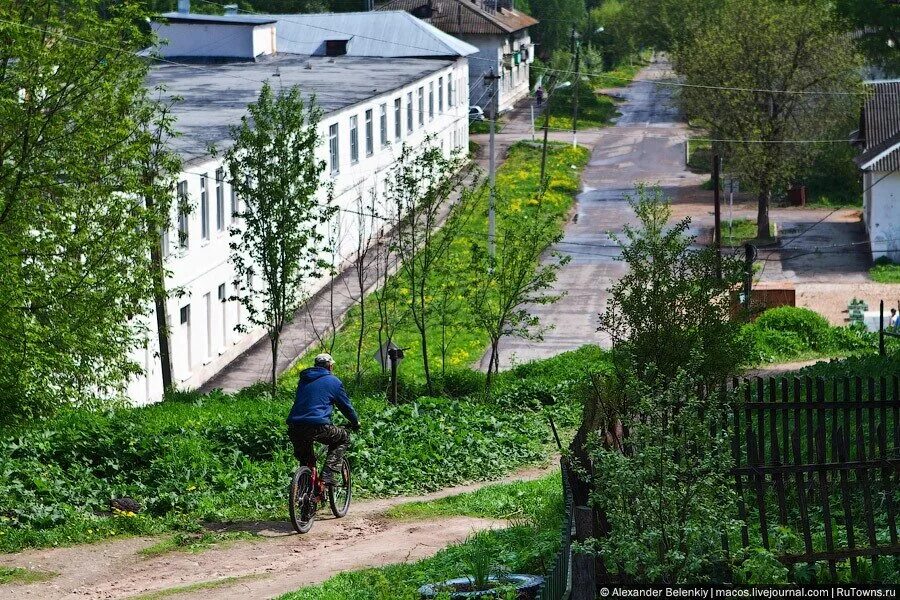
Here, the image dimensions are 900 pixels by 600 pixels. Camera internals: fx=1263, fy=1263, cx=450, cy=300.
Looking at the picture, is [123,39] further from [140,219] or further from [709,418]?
[709,418]

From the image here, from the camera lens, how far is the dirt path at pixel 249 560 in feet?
33.0

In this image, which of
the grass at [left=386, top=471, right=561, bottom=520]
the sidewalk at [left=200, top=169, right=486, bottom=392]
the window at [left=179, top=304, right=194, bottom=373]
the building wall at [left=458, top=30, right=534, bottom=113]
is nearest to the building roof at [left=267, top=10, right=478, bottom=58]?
the building wall at [left=458, top=30, right=534, bottom=113]

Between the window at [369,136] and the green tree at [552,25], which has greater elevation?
the green tree at [552,25]

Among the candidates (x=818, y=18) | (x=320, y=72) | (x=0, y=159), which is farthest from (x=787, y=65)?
(x=0, y=159)

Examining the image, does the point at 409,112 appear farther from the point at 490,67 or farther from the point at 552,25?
the point at 552,25

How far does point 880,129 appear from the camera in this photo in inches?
1843

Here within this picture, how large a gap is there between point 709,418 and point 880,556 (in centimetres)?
176

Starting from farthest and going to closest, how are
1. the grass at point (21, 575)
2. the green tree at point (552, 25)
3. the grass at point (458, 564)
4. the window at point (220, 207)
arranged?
1. the green tree at point (552, 25)
2. the window at point (220, 207)
3. the grass at point (21, 575)
4. the grass at point (458, 564)

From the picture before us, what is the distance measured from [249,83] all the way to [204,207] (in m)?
14.2

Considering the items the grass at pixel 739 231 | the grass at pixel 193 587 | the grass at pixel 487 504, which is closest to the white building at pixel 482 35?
the grass at pixel 739 231

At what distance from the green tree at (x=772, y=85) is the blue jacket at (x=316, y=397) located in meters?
36.9

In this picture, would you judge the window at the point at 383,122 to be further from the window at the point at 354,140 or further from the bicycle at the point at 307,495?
the bicycle at the point at 307,495

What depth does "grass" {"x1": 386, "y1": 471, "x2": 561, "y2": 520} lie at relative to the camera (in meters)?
12.8

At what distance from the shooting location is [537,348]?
34.2 metres
